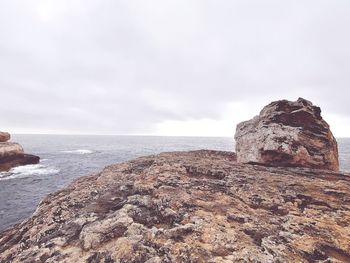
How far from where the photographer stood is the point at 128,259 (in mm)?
3104

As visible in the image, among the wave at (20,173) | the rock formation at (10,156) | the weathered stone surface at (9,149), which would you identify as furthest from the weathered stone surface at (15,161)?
the wave at (20,173)

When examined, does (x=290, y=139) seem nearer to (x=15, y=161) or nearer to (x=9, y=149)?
(x=9, y=149)

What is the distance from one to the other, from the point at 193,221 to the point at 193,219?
0.14 ft

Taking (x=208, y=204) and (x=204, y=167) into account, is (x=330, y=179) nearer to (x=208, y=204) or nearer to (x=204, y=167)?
(x=204, y=167)

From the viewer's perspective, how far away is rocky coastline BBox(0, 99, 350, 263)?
326cm

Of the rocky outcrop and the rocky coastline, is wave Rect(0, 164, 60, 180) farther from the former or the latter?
the rocky outcrop

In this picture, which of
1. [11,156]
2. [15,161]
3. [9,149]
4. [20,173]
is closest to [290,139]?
[20,173]

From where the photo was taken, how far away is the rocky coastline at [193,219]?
3260 mm

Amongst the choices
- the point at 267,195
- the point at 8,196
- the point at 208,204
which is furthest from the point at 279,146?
the point at 8,196

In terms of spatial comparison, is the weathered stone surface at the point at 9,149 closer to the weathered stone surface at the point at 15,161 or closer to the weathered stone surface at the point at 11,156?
the weathered stone surface at the point at 11,156

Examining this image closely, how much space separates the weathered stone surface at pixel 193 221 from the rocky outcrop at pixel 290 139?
4.04ft

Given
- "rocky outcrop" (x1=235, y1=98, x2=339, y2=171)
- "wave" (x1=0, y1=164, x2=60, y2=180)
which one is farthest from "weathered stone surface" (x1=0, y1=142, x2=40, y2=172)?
"rocky outcrop" (x1=235, y1=98, x2=339, y2=171)

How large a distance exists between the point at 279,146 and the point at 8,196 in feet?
104

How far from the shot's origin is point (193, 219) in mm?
3934
